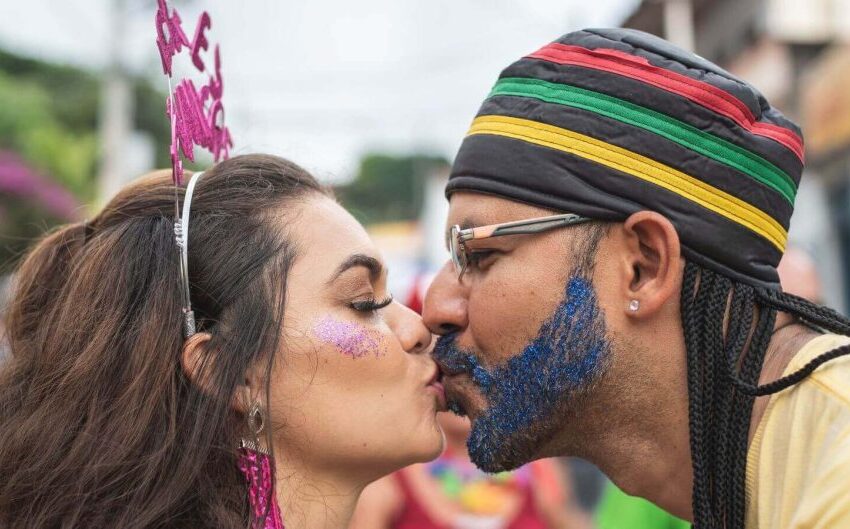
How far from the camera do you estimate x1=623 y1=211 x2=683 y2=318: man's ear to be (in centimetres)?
249

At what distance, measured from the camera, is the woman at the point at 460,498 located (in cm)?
479

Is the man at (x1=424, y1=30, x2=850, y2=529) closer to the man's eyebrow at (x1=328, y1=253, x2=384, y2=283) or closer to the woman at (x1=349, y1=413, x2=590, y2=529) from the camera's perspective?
the man's eyebrow at (x1=328, y1=253, x2=384, y2=283)

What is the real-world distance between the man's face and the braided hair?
0.82 feet

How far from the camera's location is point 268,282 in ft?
8.44

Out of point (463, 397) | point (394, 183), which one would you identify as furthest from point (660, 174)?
point (394, 183)

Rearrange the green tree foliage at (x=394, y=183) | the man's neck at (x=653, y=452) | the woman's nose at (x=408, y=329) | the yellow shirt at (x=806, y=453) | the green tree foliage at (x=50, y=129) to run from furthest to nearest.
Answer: the green tree foliage at (x=394, y=183), the green tree foliage at (x=50, y=129), the woman's nose at (x=408, y=329), the man's neck at (x=653, y=452), the yellow shirt at (x=806, y=453)

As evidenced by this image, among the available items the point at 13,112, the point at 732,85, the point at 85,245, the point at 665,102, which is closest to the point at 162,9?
the point at 85,245

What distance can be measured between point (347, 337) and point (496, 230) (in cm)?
50

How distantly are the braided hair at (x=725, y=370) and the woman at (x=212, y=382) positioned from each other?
2.42ft

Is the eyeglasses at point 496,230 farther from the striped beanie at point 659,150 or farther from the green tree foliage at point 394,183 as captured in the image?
the green tree foliage at point 394,183

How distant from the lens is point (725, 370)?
2420mm

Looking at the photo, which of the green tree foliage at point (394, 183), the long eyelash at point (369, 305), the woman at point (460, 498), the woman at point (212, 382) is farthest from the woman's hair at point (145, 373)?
the green tree foliage at point (394, 183)

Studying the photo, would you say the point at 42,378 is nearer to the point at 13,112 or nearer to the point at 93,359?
the point at 93,359

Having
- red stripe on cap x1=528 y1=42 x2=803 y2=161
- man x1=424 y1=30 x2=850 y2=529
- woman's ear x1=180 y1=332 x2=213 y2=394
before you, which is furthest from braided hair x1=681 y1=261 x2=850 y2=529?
woman's ear x1=180 y1=332 x2=213 y2=394
